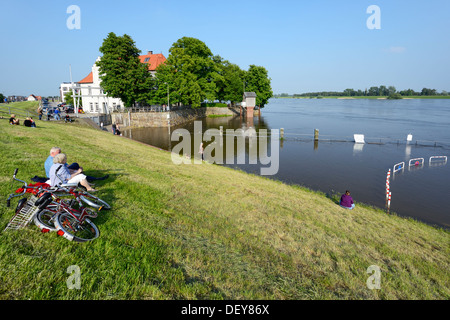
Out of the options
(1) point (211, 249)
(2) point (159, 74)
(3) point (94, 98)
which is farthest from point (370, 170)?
(3) point (94, 98)

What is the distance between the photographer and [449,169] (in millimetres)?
23766

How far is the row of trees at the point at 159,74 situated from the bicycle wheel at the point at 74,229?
4445cm

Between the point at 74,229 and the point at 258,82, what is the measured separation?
9251 centimetres

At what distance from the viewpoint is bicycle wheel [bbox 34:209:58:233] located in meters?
5.04

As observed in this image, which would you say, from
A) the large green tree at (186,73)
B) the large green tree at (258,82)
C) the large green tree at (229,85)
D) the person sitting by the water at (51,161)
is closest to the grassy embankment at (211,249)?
the person sitting by the water at (51,161)

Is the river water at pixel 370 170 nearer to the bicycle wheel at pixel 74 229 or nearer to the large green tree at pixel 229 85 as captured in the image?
the bicycle wheel at pixel 74 229

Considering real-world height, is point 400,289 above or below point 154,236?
below

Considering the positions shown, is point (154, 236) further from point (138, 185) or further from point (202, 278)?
point (138, 185)

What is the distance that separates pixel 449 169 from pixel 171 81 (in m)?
48.0

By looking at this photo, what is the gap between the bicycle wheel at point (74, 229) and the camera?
4.99m

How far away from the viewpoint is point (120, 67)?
45.0 metres

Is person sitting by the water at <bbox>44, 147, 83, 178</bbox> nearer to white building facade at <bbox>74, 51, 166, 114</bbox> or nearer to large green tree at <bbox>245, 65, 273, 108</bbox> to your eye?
white building facade at <bbox>74, 51, 166, 114</bbox>

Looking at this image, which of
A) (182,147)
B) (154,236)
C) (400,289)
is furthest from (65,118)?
(400,289)

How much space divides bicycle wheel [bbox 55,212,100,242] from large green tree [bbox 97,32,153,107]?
146 ft
